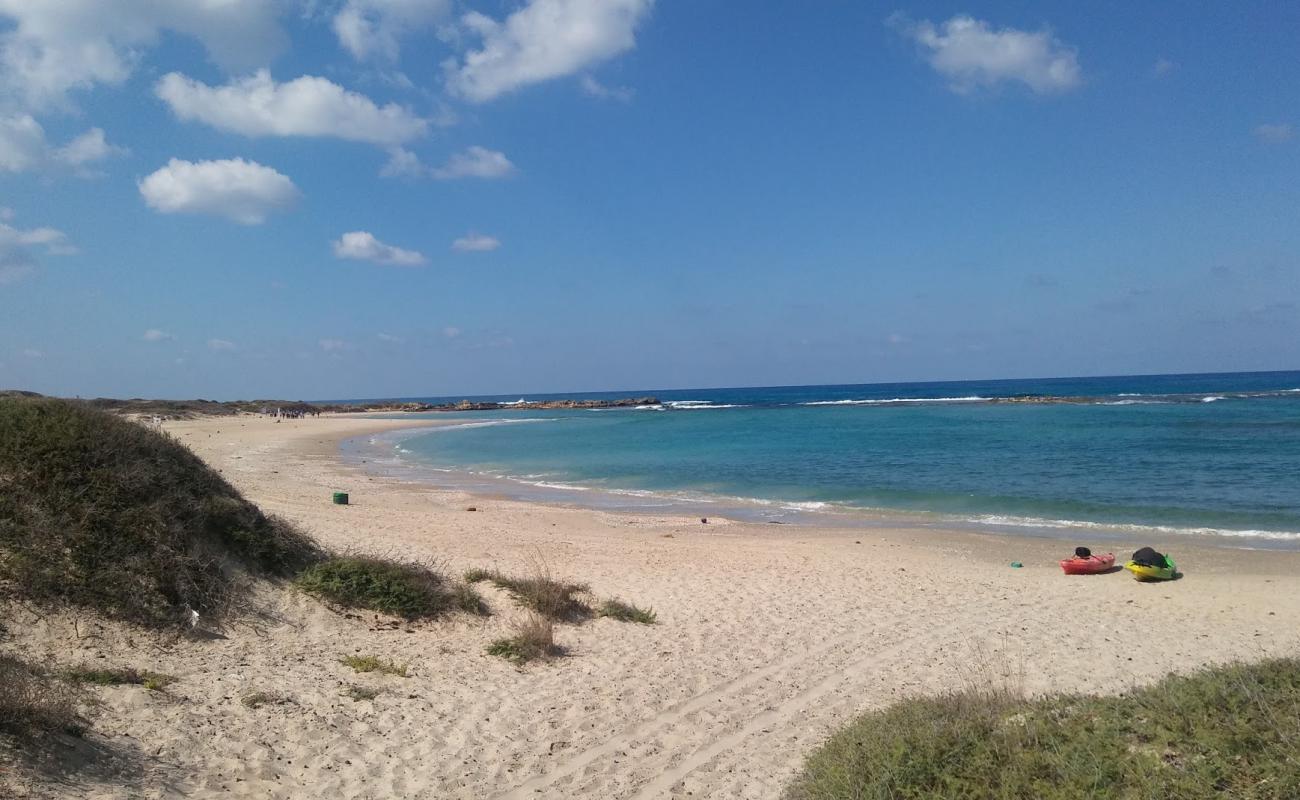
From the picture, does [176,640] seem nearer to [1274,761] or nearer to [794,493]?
[1274,761]

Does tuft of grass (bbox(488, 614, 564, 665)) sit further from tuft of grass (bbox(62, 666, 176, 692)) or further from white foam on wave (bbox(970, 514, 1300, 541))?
white foam on wave (bbox(970, 514, 1300, 541))

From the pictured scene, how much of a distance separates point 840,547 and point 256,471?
20.9 m

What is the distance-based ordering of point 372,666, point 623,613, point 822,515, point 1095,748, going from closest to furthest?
point 1095,748 < point 372,666 < point 623,613 < point 822,515

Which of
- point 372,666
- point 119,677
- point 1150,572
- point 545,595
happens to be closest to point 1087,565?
point 1150,572

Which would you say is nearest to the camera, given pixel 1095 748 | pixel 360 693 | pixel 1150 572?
pixel 1095 748

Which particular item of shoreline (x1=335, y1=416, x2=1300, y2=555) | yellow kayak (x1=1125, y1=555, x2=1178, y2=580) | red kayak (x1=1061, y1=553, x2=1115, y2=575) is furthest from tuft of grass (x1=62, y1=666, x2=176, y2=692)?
shoreline (x1=335, y1=416, x2=1300, y2=555)

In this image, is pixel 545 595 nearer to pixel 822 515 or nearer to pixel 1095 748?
pixel 1095 748

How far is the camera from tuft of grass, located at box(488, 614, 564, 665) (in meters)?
7.74

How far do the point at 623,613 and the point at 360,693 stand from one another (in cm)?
369

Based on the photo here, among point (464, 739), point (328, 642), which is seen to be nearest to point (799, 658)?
point (464, 739)

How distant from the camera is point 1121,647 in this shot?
29.1 feet

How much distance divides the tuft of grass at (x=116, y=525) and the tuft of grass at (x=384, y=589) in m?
0.46

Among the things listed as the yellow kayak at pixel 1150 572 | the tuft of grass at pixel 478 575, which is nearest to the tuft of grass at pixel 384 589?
the tuft of grass at pixel 478 575

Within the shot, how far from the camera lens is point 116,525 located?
711 cm
